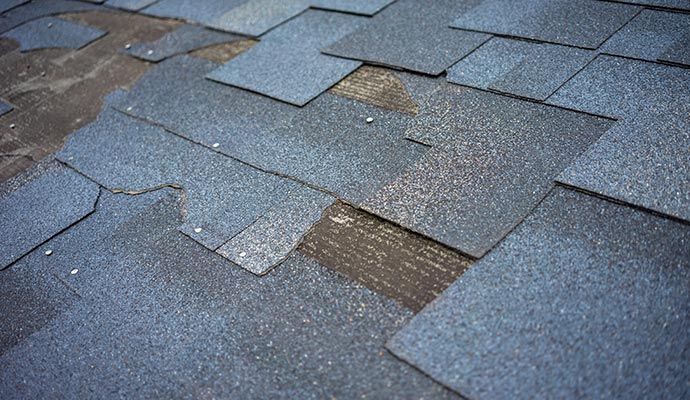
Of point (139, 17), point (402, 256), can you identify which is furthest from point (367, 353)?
point (139, 17)

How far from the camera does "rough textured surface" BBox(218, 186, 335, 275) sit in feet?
6.39

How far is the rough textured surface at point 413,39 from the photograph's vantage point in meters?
2.67

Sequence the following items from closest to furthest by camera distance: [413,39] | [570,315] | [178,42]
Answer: [570,315], [413,39], [178,42]

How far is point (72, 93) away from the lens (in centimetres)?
332

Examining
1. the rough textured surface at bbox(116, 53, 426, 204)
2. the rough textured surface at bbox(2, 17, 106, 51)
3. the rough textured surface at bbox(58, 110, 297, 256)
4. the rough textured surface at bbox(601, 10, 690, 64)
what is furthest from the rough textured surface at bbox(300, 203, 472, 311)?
the rough textured surface at bbox(2, 17, 106, 51)

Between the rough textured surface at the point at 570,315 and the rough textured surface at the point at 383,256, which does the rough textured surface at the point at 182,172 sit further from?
the rough textured surface at the point at 570,315

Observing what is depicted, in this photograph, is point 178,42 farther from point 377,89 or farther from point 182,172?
point 377,89

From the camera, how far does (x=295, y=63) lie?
2957 millimetres

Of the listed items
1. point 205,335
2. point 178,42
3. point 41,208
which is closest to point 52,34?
point 178,42

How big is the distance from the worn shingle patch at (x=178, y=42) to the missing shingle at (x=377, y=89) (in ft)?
3.29

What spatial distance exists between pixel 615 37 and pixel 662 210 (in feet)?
3.56

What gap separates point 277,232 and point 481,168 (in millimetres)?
763

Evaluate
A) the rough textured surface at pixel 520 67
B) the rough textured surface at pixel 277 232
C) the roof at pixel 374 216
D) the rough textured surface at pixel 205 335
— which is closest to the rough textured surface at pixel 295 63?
the roof at pixel 374 216

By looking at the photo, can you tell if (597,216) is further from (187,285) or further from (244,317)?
(187,285)
